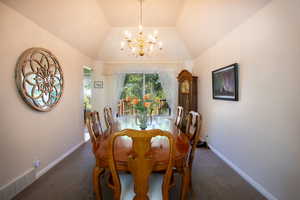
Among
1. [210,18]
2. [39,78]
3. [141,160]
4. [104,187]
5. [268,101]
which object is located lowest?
[104,187]

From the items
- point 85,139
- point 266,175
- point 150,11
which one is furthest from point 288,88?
point 85,139

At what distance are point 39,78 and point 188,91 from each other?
347cm

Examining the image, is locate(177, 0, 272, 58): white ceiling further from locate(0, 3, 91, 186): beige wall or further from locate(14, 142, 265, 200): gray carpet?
locate(0, 3, 91, 186): beige wall

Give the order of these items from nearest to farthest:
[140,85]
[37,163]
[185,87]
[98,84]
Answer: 1. [37,163]
2. [185,87]
3. [98,84]
4. [140,85]

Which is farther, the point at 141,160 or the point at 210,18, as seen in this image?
the point at 210,18

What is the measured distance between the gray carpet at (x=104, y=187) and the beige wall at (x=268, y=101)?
262 mm

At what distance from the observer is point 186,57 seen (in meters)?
5.02

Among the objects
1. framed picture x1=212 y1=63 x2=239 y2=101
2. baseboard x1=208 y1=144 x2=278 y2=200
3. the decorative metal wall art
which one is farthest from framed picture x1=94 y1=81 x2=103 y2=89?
baseboard x1=208 y1=144 x2=278 y2=200

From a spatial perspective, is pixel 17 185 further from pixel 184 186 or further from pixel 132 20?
pixel 132 20

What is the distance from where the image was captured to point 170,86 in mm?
5293

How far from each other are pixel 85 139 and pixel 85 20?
3.02 metres

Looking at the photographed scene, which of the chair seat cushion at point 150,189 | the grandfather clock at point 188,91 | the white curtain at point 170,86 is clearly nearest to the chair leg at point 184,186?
the chair seat cushion at point 150,189

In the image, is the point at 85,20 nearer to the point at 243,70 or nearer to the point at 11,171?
the point at 11,171

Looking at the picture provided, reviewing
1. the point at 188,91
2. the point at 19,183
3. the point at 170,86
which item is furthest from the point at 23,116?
the point at 170,86
